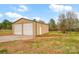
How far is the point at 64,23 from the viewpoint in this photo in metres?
2.11

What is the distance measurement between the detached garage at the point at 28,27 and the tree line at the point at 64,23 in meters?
0.05

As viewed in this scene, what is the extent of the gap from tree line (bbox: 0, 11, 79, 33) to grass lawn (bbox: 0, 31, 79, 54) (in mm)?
50

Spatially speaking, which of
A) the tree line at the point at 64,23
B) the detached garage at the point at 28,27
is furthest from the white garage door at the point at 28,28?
the tree line at the point at 64,23

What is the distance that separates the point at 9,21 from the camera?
6.89ft

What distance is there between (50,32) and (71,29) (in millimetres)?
210

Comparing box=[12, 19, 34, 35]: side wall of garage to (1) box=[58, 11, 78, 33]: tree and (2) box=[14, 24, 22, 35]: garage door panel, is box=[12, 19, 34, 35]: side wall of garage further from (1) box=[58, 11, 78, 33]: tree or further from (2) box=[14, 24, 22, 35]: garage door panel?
(1) box=[58, 11, 78, 33]: tree

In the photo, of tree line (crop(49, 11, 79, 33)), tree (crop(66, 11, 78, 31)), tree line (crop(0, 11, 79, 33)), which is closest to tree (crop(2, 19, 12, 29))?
tree line (crop(0, 11, 79, 33))

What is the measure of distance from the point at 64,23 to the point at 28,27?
361 mm

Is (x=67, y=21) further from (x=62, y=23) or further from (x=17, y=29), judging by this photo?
(x=17, y=29)

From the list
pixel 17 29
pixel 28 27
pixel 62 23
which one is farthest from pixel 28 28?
pixel 62 23

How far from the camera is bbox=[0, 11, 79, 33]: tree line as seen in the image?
2.08 meters

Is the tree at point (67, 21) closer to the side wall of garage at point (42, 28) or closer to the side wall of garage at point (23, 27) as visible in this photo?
the side wall of garage at point (42, 28)
